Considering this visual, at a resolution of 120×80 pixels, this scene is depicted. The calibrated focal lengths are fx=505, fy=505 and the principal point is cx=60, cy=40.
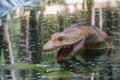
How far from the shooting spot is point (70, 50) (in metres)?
3.91

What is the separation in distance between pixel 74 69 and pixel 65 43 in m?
0.50

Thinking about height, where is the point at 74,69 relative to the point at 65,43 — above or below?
below

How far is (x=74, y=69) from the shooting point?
3449 mm

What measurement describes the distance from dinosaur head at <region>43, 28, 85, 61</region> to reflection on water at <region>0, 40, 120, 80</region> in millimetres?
85

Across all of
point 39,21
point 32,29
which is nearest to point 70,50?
point 32,29

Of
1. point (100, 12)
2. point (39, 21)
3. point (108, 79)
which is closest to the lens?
point (108, 79)

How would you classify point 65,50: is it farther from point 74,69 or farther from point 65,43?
point 74,69

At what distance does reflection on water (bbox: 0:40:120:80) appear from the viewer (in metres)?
3.20

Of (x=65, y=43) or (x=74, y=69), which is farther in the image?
(x=65, y=43)

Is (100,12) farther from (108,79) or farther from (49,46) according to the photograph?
(108,79)

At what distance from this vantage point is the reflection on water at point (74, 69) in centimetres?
320

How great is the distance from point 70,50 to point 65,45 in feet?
0.19

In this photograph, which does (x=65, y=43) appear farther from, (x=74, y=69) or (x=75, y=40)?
(x=74, y=69)

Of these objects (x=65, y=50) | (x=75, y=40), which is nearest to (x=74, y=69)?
(x=65, y=50)
